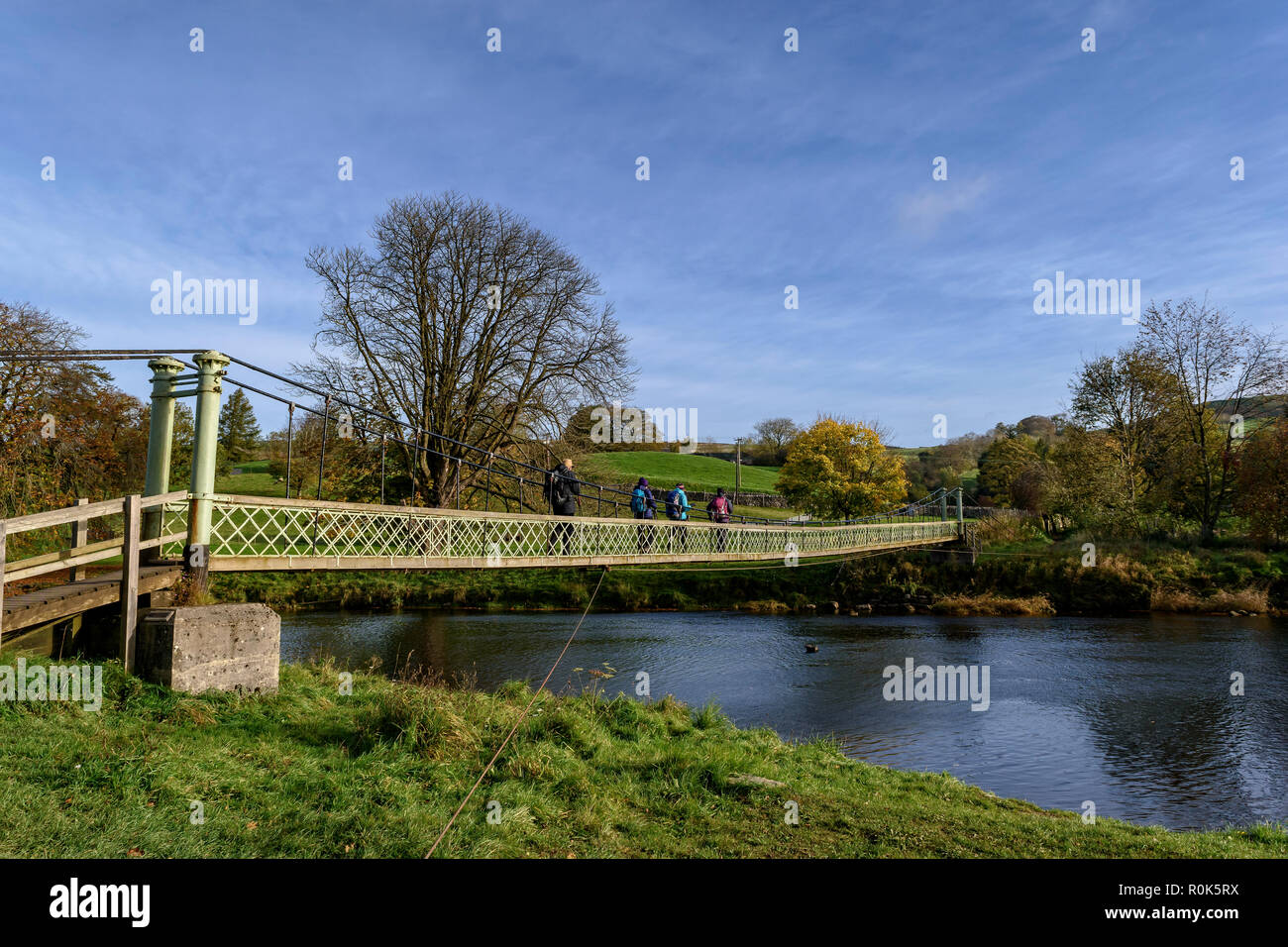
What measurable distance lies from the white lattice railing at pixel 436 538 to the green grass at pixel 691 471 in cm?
4264

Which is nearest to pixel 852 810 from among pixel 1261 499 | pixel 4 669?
pixel 4 669

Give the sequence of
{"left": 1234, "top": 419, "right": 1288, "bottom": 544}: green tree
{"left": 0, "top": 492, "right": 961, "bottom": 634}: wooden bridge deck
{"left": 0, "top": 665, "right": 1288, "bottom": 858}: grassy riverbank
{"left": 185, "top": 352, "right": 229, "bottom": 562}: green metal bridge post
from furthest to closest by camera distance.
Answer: {"left": 1234, "top": 419, "right": 1288, "bottom": 544}: green tree
{"left": 185, "top": 352, "right": 229, "bottom": 562}: green metal bridge post
{"left": 0, "top": 492, "right": 961, "bottom": 634}: wooden bridge deck
{"left": 0, "top": 665, "right": 1288, "bottom": 858}: grassy riverbank

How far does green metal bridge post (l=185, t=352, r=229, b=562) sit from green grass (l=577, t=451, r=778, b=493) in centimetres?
5002

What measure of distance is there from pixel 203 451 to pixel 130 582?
1.29 metres

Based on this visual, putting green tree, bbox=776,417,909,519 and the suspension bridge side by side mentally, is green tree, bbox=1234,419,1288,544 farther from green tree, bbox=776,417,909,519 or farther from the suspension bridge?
the suspension bridge

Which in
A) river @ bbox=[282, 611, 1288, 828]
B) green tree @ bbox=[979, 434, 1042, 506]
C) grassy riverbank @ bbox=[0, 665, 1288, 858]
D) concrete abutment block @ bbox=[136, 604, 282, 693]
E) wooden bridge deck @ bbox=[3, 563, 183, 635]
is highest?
green tree @ bbox=[979, 434, 1042, 506]

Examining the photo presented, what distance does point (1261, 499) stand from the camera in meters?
28.6

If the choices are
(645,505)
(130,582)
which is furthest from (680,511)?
(130,582)

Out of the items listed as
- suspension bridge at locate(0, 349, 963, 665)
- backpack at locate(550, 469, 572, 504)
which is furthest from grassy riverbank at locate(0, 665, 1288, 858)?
backpack at locate(550, 469, 572, 504)

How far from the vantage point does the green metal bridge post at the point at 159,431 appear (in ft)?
Answer: 22.5

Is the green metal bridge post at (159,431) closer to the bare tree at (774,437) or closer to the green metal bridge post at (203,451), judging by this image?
the green metal bridge post at (203,451)

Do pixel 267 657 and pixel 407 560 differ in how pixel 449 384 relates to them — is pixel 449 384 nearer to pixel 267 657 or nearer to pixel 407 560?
pixel 407 560

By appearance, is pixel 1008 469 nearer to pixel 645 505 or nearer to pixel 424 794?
pixel 645 505

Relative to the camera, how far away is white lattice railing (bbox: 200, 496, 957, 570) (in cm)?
726
